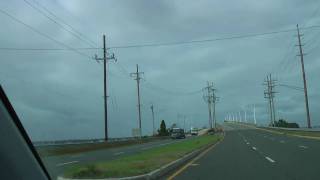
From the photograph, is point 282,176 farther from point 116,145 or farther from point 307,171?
point 116,145

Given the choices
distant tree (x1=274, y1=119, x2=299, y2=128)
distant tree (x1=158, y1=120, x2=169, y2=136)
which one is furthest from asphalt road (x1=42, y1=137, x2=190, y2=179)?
distant tree (x1=274, y1=119, x2=299, y2=128)

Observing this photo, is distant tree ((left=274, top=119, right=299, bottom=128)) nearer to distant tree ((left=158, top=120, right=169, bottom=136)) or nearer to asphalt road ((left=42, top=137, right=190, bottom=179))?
distant tree ((left=158, top=120, right=169, bottom=136))

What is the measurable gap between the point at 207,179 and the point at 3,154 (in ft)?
49.8


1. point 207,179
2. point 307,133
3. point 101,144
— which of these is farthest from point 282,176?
point 307,133

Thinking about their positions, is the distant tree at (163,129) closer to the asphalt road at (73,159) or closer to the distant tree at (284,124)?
the distant tree at (284,124)

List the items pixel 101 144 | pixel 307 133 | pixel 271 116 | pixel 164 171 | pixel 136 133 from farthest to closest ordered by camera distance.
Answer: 1. pixel 271 116
2. pixel 136 133
3. pixel 307 133
4. pixel 101 144
5. pixel 164 171

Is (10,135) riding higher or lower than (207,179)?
higher

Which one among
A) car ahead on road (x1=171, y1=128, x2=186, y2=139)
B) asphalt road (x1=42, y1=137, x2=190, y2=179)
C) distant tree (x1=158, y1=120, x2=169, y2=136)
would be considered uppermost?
distant tree (x1=158, y1=120, x2=169, y2=136)

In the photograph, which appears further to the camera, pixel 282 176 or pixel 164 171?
pixel 164 171

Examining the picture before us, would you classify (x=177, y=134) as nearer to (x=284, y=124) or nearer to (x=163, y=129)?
(x=163, y=129)

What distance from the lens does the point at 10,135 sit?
3379mm

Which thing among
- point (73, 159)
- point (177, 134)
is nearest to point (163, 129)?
point (177, 134)

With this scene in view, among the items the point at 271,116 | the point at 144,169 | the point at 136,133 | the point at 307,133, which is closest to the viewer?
the point at 144,169

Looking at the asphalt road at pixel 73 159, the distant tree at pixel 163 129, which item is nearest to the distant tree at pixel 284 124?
the distant tree at pixel 163 129
